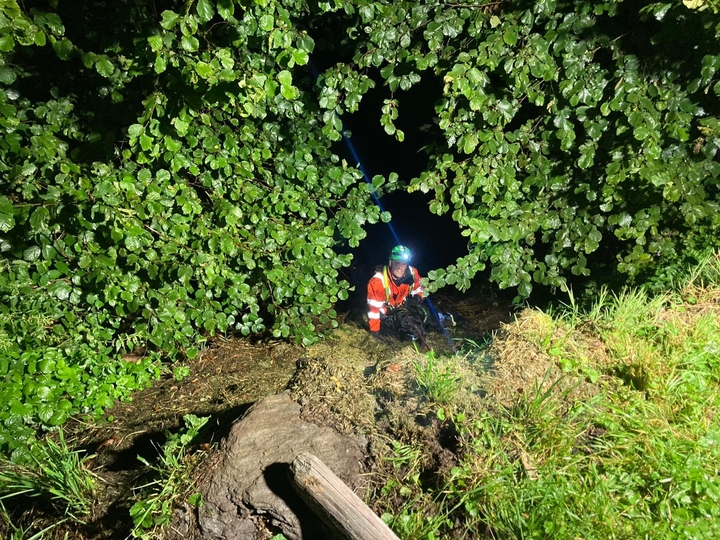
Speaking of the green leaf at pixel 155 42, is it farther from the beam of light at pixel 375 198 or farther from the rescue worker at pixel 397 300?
the rescue worker at pixel 397 300

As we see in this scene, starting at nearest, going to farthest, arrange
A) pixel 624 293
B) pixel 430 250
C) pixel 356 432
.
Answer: pixel 356 432 → pixel 624 293 → pixel 430 250

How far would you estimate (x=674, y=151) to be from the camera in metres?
2.91

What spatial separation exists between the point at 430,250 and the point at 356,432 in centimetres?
429

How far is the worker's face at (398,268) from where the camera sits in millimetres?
4785

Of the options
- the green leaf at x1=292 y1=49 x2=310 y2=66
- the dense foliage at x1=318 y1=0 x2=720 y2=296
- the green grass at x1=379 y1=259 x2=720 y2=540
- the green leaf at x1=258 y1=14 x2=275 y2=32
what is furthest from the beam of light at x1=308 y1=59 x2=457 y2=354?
the green grass at x1=379 y1=259 x2=720 y2=540

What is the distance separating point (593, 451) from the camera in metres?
2.22

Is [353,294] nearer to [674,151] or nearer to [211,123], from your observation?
[211,123]

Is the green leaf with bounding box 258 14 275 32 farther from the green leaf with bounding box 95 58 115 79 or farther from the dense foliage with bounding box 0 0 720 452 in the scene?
the green leaf with bounding box 95 58 115 79

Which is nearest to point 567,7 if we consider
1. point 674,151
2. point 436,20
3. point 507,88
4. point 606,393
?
point 507,88

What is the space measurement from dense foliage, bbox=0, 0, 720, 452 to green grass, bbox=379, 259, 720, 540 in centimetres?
88

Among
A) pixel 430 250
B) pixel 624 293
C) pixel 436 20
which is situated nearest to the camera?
pixel 436 20

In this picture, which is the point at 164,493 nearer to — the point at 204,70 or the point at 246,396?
the point at 246,396

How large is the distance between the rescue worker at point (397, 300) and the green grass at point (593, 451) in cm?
173

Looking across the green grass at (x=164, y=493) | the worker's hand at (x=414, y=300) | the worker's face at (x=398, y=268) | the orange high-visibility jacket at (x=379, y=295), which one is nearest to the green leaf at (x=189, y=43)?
the green grass at (x=164, y=493)
